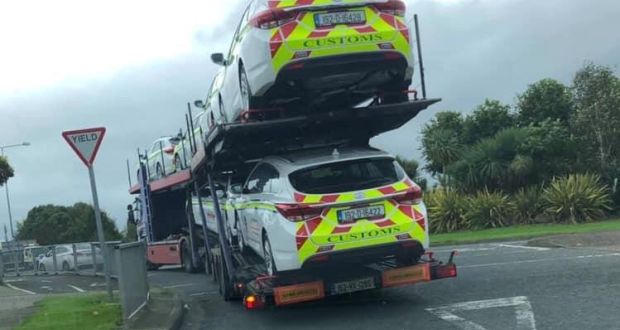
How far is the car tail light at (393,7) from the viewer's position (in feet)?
30.6

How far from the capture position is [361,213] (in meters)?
8.98

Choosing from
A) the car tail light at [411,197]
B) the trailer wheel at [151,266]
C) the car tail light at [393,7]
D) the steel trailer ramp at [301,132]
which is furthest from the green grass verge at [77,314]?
the trailer wheel at [151,266]

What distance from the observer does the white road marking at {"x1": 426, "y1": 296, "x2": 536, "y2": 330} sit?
322 inches

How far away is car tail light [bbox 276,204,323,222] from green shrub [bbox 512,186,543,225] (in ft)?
60.9

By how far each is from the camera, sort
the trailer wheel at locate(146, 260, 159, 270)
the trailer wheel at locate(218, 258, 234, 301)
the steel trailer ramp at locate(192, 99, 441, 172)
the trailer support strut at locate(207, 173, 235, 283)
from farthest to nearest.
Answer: the trailer wheel at locate(146, 260, 159, 270)
the trailer wheel at locate(218, 258, 234, 301)
the trailer support strut at locate(207, 173, 235, 283)
the steel trailer ramp at locate(192, 99, 441, 172)

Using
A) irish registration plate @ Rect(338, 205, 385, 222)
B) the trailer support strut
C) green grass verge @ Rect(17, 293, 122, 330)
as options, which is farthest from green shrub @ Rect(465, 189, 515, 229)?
irish registration plate @ Rect(338, 205, 385, 222)

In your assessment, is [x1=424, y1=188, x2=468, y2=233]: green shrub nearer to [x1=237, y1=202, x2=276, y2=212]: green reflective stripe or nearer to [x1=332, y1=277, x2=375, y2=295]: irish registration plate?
[x1=237, y1=202, x2=276, y2=212]: green reflective stripe

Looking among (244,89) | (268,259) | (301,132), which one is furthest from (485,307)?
(244,89)

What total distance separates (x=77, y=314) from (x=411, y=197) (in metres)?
5.37

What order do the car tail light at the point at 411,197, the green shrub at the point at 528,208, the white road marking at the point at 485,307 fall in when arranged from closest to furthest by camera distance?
the white road marking at the point at 485,307
the car tail light at the point at 411,197
the green shrub at the point at 528,208

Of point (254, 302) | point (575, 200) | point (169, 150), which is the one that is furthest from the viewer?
point (575, 200)

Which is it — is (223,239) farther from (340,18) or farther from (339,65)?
(340,18)

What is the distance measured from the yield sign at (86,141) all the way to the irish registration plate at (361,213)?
17.8 feet

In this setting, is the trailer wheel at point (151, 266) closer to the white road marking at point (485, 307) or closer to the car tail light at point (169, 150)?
the car tail light at point (169, 150)
